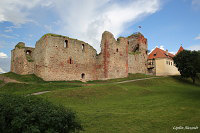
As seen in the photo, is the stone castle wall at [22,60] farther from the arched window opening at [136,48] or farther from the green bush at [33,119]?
the arched window opening at [136,48]

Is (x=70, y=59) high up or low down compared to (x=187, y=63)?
up

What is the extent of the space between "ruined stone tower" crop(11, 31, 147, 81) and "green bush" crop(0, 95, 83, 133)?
24.0 meters

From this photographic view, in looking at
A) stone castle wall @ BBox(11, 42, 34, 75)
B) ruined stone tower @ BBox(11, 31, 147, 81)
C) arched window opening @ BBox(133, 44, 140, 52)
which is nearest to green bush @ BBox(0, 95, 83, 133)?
ruined stone tower @ BBox(11, 31, 147, 81)

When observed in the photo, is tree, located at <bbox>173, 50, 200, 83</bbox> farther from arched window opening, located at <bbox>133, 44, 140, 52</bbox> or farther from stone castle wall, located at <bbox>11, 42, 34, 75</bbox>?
stone castle wall, located at <bbox>11, 42, 34, 75</bbox>

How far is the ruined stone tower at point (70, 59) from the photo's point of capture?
28734 mm

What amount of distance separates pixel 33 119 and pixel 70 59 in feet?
89.5

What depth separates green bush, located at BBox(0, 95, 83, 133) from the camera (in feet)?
14.4

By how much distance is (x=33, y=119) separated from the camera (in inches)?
175

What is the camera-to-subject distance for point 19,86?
841 inches

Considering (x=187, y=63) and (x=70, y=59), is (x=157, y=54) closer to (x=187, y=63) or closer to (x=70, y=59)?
(x=187, y=63)

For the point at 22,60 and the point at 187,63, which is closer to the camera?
the point at 22,60

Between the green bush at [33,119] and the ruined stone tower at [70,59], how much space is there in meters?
24.0

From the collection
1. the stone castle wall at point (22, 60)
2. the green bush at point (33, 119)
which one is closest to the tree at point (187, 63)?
the stone castle wall at point (22, 60)

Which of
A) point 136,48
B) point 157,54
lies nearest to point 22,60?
point 136,48
